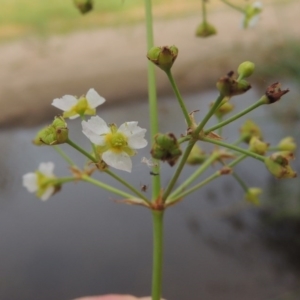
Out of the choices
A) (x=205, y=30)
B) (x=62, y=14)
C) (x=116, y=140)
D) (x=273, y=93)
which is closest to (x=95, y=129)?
(x=116, y=140)

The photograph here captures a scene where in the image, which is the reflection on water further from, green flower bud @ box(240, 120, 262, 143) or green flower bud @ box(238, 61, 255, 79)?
green flower bud @ box(238, 61, 255, 79)

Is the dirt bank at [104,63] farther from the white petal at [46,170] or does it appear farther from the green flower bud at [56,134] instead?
the green flower bud at [56,134]

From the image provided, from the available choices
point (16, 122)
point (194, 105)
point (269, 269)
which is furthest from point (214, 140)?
point (269, 269)

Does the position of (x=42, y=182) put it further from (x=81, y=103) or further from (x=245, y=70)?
(x=245, y=70)

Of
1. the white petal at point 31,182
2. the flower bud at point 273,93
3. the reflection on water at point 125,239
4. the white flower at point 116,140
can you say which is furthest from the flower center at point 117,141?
the reflection on water at point 125,239

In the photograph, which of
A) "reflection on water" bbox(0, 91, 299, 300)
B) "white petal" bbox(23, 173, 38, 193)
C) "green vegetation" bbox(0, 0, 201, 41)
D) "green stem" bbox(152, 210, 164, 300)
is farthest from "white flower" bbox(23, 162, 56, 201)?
"green vegetation" bbox(0, 0, 201, 41)

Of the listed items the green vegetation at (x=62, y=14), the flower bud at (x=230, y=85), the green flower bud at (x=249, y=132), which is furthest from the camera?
the green vegetation at (x=62, y=14)
